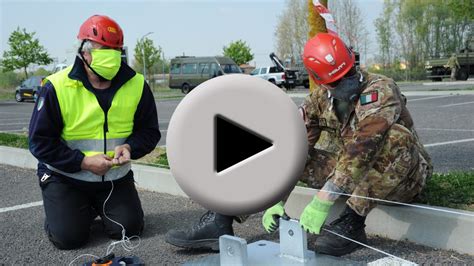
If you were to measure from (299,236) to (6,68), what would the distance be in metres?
41.5

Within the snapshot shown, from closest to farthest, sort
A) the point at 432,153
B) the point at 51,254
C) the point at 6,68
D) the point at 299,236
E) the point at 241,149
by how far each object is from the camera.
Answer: the point at 241,149, the point at 299,236, the point at 51,254, the point at 432,153, the point at 6,68

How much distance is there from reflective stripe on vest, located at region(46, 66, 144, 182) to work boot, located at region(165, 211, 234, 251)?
2.50 feet

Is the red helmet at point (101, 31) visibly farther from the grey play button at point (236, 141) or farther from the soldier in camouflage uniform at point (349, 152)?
the grey play button at point (236, 141)

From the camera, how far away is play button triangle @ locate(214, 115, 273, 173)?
1401 millimetres

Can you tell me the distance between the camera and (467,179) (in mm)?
3947

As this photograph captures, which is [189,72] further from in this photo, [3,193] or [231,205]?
[231,205]

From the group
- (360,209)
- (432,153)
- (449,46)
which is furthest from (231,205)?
(449,46)

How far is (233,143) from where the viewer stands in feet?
4.65

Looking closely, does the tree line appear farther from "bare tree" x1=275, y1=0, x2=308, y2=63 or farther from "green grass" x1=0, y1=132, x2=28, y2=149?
"green grass" x1=0, y1=132, x2=28, y2=149

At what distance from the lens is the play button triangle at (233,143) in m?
1.40

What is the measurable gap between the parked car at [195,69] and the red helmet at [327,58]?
29.7 meters

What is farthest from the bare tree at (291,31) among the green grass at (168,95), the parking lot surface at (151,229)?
the parking lot surface at (151,229)

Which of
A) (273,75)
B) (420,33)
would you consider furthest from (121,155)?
(420,33)

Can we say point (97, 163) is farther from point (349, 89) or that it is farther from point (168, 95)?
point (168, 95)
